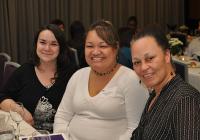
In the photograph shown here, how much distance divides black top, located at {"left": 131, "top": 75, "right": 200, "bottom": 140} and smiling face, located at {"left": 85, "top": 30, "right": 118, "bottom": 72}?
2.35ft

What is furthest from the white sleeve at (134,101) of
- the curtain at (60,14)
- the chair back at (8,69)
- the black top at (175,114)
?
the curtain at (60,14)

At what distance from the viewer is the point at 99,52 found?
2281mm

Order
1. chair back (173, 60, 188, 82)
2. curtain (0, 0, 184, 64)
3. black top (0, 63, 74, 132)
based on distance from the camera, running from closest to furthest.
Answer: black top (0, 63, 74, 132), chair back (173, 60, 188, 82), curtain (0, 0, 184, 64)

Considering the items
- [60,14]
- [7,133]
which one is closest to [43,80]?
[7,133]

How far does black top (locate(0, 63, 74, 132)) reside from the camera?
9.22ft

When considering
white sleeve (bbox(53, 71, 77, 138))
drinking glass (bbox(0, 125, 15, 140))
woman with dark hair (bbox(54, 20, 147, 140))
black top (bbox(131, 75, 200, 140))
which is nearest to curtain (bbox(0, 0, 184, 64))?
white sleeve (bbox(53, 71, 77, 138))

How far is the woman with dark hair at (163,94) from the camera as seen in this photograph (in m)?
1.40

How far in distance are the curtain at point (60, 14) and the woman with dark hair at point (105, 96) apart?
4100 millimetres

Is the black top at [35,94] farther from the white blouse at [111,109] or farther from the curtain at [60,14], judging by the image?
the curtain at [60,14]

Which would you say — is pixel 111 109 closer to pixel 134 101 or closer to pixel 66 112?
pixel 134 101

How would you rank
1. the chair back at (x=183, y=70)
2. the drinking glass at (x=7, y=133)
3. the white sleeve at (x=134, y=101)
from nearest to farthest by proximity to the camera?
the drinking glass at (x=7, y=133) < the white sleeve at (x=134, y=101) < the chair back at (x=183, y=70)

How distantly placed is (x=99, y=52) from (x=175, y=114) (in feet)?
3.06

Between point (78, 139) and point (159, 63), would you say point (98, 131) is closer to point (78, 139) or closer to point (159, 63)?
point (78, 139)

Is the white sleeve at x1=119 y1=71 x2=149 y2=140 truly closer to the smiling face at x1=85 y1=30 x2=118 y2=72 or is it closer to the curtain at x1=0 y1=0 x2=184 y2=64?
the smiling face at x1=85 y1=30 x2=118 y2=72
